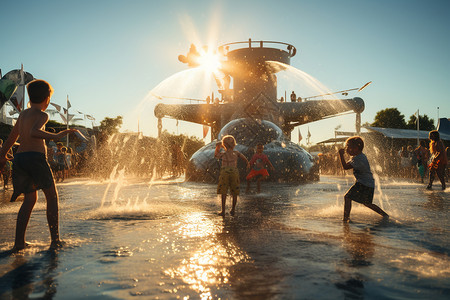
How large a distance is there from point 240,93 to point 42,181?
25.5 metres

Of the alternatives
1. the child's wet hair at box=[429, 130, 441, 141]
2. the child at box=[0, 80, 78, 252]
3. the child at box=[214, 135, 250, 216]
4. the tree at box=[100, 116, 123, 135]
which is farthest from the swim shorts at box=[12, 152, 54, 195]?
the tree at box=[100, 116, 123, 135]

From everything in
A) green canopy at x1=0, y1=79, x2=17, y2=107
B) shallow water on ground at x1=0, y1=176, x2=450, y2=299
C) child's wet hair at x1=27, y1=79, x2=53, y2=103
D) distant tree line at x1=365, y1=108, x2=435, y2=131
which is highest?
distant tree line at x1=365, y1=108, x2=435, y2=131

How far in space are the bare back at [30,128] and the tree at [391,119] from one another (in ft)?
179

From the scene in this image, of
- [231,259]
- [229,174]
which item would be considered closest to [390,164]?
[229,174]

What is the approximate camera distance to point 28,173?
11.1 ft

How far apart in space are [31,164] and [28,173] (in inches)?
4.0

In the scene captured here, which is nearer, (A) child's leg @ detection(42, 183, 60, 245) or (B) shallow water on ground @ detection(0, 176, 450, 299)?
(B) shallow water on ground @ detection(0, 176, 450, 299)

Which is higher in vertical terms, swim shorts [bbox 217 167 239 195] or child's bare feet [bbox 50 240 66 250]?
swim shorts [bbox 217 167 239 195]

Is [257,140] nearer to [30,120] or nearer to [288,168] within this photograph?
[288,168]

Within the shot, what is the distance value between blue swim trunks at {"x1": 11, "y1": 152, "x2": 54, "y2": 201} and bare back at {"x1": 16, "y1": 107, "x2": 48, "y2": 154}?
→ 6 cm

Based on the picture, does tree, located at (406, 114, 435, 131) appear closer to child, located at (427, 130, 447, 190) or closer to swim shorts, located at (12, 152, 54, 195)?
child, located at (427, 130, 447, 190)

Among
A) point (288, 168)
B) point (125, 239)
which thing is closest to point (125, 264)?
point (125, 239)

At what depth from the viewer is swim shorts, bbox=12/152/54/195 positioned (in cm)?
334

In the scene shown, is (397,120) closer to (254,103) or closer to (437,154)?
(254,103)
